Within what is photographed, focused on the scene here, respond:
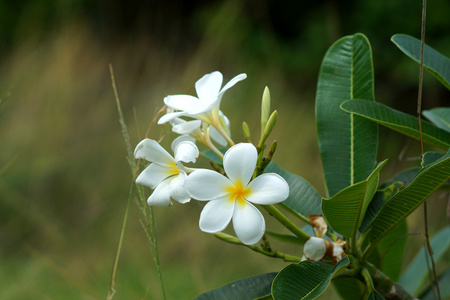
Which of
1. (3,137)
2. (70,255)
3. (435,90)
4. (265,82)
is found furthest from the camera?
(435,90)

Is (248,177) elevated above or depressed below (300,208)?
above

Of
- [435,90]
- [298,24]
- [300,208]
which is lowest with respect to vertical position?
[435,90]

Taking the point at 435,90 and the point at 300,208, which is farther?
the point at 435,90

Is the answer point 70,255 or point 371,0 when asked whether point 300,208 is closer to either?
point 70,255

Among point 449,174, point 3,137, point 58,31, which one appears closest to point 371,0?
point 58,31

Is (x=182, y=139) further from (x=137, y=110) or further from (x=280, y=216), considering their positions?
(x=137, y=110)

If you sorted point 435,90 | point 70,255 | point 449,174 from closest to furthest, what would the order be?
point 449,174 < point 70,255 < point 435,90

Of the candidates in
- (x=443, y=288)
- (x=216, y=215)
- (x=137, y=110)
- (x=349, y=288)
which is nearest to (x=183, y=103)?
(x=216, y=215)
